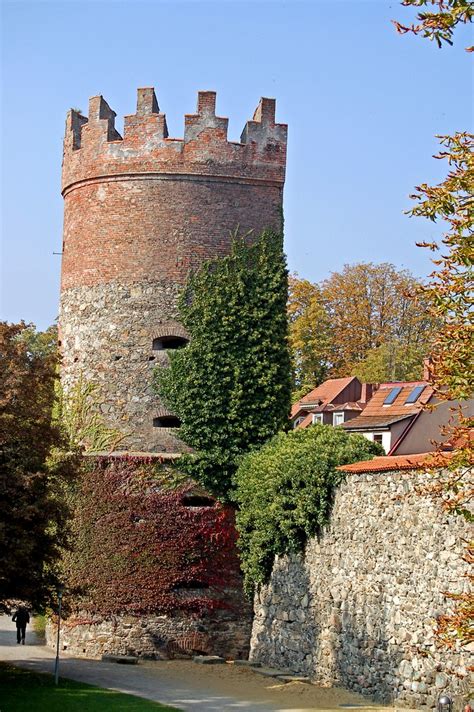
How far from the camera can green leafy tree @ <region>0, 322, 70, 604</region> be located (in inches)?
802

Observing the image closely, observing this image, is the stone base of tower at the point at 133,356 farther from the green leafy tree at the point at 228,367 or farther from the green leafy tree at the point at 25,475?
the green leafy tree at the point at 25,475

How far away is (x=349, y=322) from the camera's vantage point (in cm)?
5141

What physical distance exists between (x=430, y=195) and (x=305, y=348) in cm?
3841

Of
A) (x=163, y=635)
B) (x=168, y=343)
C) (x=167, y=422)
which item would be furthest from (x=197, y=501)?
(x=168, y=343)

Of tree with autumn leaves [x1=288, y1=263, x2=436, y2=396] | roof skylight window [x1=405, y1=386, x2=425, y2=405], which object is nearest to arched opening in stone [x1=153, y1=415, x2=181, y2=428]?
roof skylight window [x1=405, y1=386, x2=425, y2=405]

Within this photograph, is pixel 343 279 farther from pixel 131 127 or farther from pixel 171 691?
pixel 171 691

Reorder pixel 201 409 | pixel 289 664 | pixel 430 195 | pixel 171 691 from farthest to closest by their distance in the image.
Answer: pixel 201 409, pixel 289 664, pixel 171 691, pixel 430 195

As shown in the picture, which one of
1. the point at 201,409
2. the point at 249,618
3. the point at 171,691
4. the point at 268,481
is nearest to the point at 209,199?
the point at 201,409

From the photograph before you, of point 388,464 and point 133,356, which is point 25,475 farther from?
point 133,356

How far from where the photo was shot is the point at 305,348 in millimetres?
50125

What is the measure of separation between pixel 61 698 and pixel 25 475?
365 centimetres

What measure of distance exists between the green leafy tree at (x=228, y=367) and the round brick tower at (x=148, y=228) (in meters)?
0.47

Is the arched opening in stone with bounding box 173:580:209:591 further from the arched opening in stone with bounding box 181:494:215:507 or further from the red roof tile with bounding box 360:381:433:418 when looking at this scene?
the red roof tile with bounding box 360:381:433:418

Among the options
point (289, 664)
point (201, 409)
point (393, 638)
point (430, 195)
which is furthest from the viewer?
point (201, 409)
